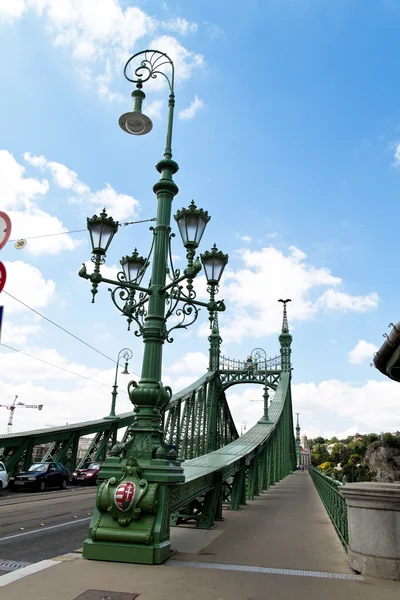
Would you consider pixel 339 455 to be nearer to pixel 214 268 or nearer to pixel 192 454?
pixel 192 454

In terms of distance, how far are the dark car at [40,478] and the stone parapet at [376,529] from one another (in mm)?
14288

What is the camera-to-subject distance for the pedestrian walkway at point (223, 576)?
4.41 metres

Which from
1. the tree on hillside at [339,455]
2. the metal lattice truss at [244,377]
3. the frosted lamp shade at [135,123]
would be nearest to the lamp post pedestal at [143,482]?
the frosted lamp shade at [135,123]

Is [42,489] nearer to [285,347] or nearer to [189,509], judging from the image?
[189,509]

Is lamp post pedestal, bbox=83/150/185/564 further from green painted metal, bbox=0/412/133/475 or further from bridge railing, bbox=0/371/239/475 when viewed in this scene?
green painted metal, bbox=0/412/133/475

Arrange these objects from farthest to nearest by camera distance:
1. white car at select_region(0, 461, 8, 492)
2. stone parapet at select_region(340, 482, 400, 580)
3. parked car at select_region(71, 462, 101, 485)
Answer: parked car at select_region(71, 462, 101, 485) → white car at select_region(0, 461, 8, 492) → stone parapet at select_region(340, 482, 400, 580)

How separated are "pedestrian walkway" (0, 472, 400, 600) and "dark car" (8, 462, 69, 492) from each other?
Answer: 36.4 feet

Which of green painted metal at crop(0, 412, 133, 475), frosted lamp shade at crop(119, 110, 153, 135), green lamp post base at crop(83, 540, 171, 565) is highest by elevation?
frosted lamp shade at crop(119, 110, 153, 135)

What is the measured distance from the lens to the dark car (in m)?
17.0

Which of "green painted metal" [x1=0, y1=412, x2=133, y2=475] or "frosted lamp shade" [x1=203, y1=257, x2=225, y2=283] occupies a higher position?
"frosted lamp shade" [x1=203, y1=257, x2=225, y2=283]

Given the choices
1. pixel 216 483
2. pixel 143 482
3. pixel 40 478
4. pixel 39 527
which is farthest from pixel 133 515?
pixel 40 478

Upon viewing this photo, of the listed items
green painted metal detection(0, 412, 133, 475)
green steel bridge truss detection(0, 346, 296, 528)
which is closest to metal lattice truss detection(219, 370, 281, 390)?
green steel bridge truss detection(0, 346, 296, 528)

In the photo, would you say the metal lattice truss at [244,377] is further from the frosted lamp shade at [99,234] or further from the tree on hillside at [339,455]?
the tree on hillside at [339,455]

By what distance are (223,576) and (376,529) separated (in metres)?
1.71
